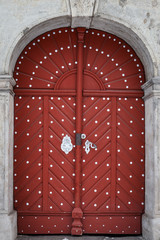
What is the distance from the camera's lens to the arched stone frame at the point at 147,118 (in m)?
4.41

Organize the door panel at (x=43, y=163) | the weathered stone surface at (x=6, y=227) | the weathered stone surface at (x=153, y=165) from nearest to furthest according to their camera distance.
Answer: the weathered stone surface at (x=6, y=227), the weathered stone surface at (x=153, y=165), the door panel at (x=43, y=163)

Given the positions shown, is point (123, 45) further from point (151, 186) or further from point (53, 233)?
point (53, 233)

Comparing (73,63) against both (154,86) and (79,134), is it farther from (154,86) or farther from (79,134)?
(154,86)

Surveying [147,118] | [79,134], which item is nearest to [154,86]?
[147,118]

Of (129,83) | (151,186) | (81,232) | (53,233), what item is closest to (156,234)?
(151,186)

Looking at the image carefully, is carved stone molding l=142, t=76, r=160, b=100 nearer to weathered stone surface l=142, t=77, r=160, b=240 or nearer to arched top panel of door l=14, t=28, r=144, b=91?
weathered stone surface l=142, t=77, r=160, b=240

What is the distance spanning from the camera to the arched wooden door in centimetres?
486

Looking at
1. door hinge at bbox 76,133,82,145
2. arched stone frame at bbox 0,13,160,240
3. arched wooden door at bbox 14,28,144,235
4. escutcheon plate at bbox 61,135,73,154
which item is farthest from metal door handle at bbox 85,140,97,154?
arched stone frame at bbox 0,13,160,240

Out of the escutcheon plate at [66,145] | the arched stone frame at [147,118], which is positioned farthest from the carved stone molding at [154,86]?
the escutcheon plate at [66,145]

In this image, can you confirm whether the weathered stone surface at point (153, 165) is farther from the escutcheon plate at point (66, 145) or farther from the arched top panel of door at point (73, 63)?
the escutcheon plate at point (66, 145)

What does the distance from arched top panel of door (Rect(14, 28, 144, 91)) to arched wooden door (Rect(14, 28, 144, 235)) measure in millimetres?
15

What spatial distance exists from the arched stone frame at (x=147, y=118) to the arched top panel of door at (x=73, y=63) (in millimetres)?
170

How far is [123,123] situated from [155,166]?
0.84 m

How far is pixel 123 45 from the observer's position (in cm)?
500
